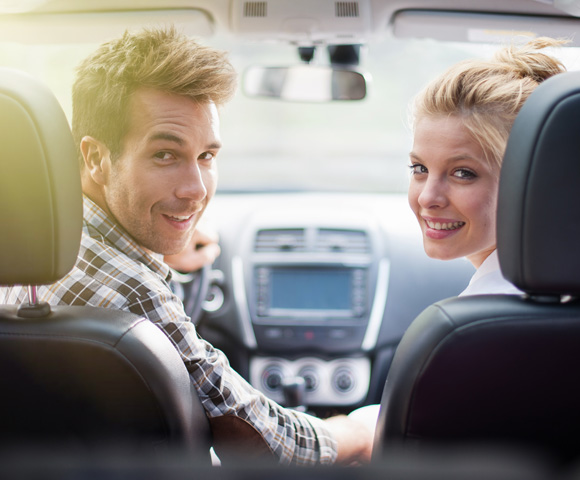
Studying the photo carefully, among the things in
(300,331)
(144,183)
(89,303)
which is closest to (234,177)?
(300,331)

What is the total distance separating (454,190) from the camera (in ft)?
6.77

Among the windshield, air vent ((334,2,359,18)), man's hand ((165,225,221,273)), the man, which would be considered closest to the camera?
the man

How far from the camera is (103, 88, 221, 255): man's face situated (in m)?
2.06

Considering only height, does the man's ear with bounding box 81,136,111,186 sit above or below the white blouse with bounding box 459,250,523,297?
above

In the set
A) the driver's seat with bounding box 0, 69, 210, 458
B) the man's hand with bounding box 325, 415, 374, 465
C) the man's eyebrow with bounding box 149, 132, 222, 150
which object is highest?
Result: the man's eyebrow with bounding box 149, 132, 222, 150

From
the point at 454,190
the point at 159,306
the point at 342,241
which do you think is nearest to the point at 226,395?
the point at 159,306

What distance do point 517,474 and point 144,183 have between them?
1571 mm

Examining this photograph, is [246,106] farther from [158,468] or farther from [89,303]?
[158,468]

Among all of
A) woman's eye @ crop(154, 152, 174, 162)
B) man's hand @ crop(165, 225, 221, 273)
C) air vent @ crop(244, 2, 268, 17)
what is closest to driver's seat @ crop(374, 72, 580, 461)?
woman's eye @ crop(154, 152, 174, 162)

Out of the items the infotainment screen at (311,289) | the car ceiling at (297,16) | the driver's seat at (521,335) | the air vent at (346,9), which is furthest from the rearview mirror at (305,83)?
the driver's seat at (521,335)

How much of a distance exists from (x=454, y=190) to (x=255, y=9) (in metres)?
1.13

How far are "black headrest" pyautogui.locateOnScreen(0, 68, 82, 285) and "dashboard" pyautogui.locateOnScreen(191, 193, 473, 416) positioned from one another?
2452 mm

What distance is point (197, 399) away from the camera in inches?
71.2

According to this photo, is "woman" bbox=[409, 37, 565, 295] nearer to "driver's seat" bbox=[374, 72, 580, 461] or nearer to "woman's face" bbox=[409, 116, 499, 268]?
"woman's face" bbox=[409, 116, 499, 268]
